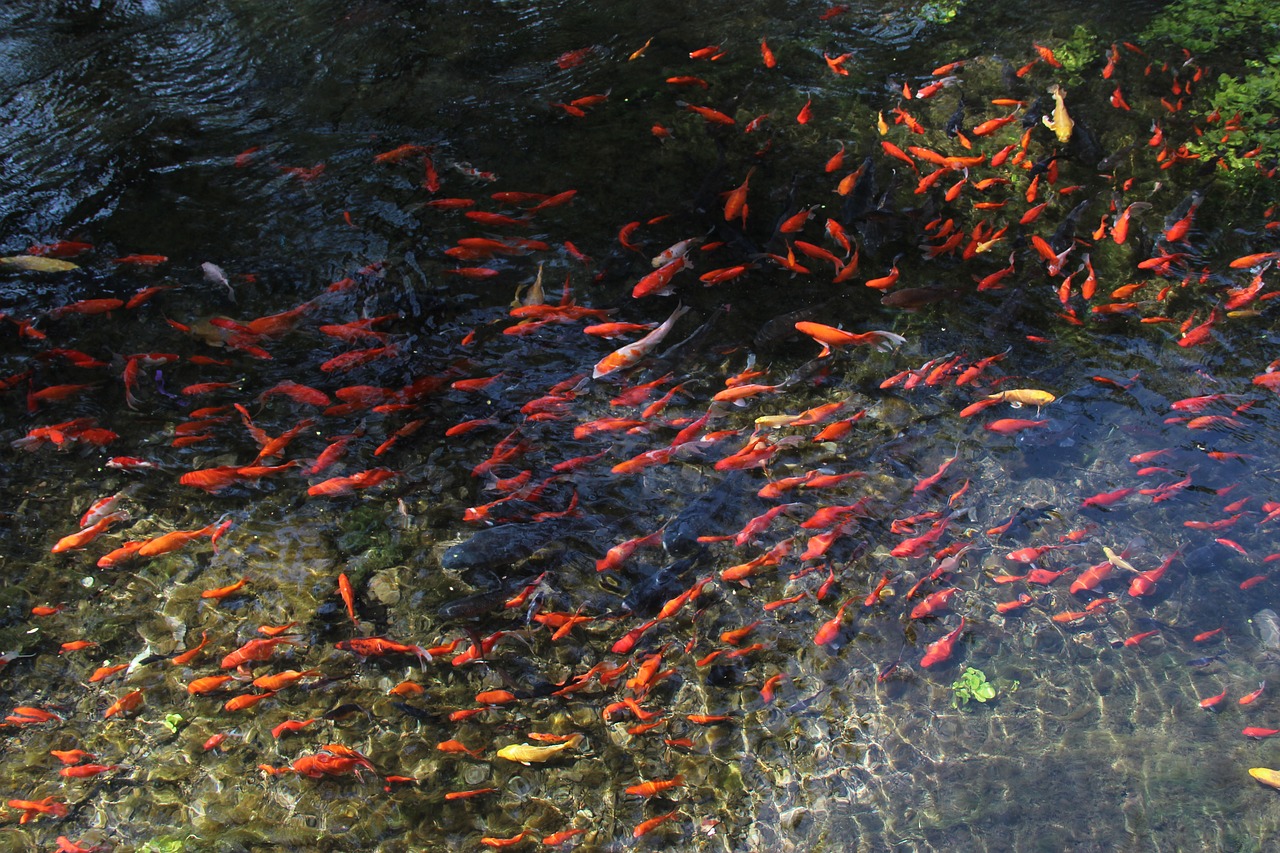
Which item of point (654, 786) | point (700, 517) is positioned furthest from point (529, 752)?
point (700, 517)

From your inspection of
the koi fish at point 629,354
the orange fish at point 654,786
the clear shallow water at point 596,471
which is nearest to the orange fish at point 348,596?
the clear shallow water at point 596,471

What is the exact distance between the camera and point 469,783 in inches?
164

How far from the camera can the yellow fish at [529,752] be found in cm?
418

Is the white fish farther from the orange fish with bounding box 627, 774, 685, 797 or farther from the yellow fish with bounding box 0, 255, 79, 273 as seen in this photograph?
the orange fish with bounding box 627, 774, 685, 797

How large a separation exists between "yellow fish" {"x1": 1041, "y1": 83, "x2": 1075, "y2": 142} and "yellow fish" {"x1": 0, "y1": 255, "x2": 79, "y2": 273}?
8.38 m

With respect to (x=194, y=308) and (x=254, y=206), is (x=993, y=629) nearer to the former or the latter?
(x=194, y=308)

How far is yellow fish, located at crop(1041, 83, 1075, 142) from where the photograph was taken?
7160 mm

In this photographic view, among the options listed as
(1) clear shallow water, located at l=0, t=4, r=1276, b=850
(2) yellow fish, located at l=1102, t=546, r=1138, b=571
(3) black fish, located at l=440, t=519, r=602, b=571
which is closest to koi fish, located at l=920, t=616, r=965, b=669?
(1) clear shallow water, located at l=0, t=4, r=1276, b=850

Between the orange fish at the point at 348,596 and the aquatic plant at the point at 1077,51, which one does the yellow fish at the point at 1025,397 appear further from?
the orange fish at the point at 348,596

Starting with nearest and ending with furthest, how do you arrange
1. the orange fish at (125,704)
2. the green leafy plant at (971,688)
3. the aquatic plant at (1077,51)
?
the orange fish at (125,704)
the green leafy plant at (971,688)
the aquatic plant at (1077,51)

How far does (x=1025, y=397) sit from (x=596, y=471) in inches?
120

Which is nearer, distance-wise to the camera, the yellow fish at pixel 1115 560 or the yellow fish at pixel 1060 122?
the yellow fish at pixel 1115 560

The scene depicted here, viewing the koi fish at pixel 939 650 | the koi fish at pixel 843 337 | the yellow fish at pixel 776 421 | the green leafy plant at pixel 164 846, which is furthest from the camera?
the koi fish at pixel 843 337

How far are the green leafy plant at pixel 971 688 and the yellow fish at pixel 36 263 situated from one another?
703cm
